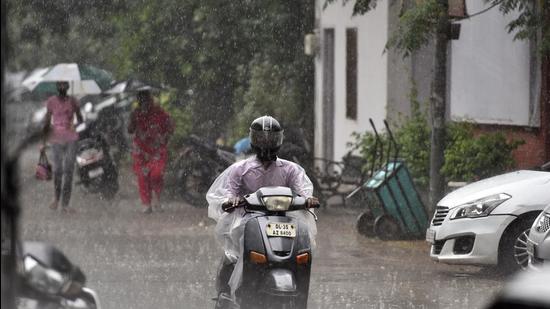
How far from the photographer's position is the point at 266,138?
398 inches

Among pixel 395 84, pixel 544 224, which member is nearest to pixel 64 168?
pixel 395 84

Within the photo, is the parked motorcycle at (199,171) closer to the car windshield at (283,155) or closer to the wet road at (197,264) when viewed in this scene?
the car windshield at (283,155)

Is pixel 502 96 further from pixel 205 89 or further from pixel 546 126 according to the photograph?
pixel 205 89

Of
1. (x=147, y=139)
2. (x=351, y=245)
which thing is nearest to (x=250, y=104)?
(x=147, y=139)

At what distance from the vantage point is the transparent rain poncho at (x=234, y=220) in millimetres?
9922

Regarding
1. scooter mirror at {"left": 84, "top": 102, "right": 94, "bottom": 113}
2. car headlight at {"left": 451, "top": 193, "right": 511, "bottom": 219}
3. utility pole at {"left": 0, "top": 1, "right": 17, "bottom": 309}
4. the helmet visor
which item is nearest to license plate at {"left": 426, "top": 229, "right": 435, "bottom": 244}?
car headlight at {"left": 451, "top": 193, "right": 511, "bottom": 219}

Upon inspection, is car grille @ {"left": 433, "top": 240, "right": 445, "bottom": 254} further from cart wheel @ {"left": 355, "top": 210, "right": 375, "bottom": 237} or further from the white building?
the white building

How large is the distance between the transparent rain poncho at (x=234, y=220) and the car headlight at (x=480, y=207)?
4.28 metres

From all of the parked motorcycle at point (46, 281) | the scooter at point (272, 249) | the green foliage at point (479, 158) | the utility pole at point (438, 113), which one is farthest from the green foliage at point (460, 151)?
the parked motorcycle at point (46, 281)

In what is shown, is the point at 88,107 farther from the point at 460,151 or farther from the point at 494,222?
the point at 494,222

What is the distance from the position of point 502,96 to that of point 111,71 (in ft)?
52.6

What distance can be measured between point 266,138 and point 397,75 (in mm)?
14048

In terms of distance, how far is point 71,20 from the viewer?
3541cm

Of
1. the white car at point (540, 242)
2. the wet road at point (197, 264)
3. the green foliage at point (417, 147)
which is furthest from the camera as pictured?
the green foliage at point (417, 147)
